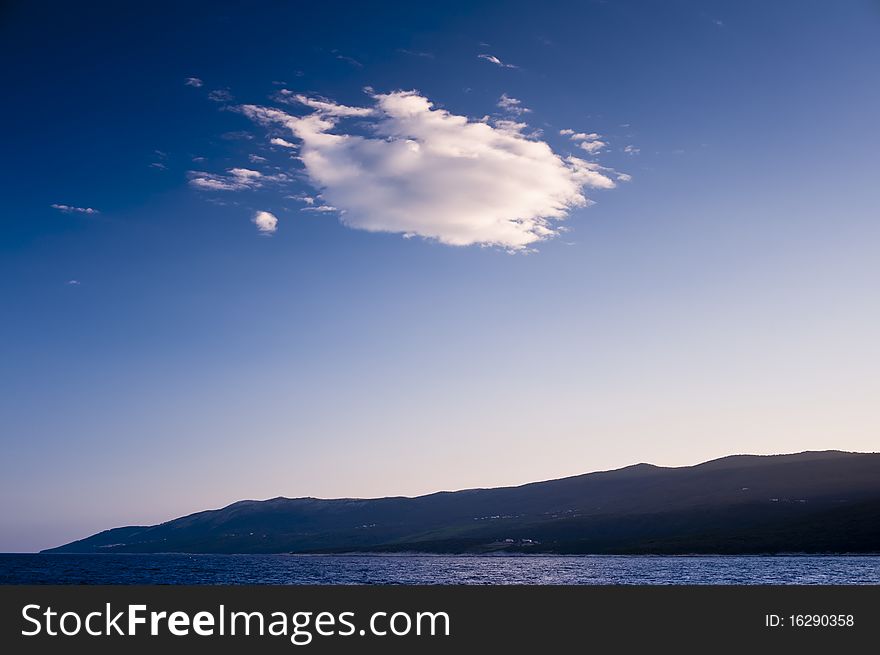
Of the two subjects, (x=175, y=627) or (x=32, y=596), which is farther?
(x=32, y=596)

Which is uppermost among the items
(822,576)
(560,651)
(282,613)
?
(282,613)

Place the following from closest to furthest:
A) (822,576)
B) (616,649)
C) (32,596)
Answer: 1. (616,649)
2. (32,596)
3. (822,576)

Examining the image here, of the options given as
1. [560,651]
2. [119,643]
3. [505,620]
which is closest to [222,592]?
[119,643]

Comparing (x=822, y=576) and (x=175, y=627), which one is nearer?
(x=175, y=627)

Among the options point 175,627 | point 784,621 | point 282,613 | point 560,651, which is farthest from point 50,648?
point 784,621

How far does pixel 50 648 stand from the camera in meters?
22.5

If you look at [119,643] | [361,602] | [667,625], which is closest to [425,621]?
[361,602]

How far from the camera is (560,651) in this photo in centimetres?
2267

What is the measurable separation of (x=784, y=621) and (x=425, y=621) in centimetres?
1242

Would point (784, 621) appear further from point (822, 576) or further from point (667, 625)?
point (822, 576)

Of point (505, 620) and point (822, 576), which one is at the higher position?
point (505, 620)

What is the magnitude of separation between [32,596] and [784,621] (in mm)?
25554

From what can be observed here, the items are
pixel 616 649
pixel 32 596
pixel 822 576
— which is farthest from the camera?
pixel 822 576

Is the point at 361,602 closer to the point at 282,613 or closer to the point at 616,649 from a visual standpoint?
the point at 282,613
